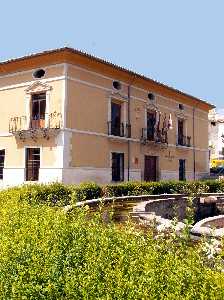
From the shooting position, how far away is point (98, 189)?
20938mm

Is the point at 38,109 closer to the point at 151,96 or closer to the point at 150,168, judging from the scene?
the point at 151,96

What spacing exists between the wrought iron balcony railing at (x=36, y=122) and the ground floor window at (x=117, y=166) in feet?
18.5

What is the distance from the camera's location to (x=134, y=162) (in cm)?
3045

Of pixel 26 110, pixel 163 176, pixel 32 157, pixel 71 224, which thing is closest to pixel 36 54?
pixel 26 110

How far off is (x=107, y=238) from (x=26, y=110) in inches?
879

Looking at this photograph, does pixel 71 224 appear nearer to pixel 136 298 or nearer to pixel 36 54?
pixel 136 298

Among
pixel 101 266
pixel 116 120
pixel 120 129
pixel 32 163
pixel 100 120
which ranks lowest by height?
pixel 101 266

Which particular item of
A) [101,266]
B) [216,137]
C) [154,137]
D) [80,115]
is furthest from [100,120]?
[216,137]

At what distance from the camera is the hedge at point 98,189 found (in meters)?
15.3

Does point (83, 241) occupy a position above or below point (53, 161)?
below

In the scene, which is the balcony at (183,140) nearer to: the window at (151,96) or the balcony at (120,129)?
the window at (151,96)

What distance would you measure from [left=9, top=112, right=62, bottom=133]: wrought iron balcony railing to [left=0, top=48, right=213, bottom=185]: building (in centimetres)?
5

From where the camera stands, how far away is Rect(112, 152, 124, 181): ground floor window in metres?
28.9

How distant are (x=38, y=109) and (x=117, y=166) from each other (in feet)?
23.4
